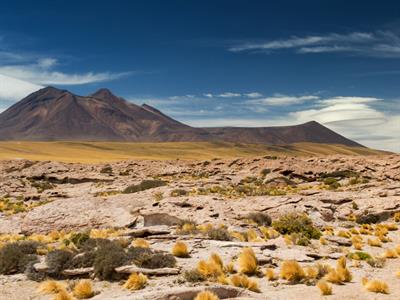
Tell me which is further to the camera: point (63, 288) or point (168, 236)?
point (168, 236)

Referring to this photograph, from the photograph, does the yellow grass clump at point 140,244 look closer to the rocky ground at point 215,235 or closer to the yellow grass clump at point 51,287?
the rocky ground at point 215,235

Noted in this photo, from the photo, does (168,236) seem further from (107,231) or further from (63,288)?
(63,288)

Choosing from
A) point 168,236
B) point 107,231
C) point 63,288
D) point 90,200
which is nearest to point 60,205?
point 90,200

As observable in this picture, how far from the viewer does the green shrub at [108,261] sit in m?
14.5

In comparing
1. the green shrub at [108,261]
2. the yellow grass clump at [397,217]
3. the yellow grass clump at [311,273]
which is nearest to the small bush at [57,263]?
the green shrub at [108,261]

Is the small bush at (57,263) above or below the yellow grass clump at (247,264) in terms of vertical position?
below

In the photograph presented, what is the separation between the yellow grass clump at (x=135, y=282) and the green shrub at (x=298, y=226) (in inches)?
446

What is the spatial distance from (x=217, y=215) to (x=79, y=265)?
1272 cm

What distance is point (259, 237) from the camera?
74.0 feet

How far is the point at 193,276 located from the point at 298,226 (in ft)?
38.1

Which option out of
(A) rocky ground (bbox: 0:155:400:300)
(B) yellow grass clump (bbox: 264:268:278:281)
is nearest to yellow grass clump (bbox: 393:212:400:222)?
(A) rocky ground (bbox: 0:155:400:300)

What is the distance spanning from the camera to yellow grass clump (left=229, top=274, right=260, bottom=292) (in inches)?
522

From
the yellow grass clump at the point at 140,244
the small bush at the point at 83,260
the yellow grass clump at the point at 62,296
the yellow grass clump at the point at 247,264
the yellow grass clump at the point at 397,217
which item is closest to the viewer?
the yellow grass clump at the point at 62,296

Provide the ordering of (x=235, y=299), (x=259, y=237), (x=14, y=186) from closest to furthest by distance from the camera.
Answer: (x=235, y=299) < (x=259, y=237) < (x=14, y=186)
